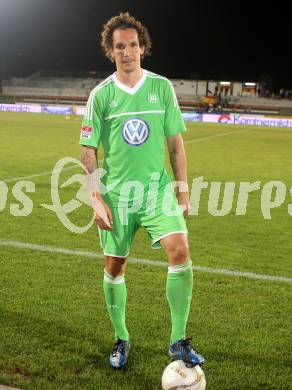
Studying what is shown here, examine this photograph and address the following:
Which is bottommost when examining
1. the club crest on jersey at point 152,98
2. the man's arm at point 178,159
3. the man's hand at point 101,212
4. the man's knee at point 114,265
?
the man's knee at point 114,265

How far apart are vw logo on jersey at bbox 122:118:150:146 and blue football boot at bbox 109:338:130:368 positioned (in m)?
1.26

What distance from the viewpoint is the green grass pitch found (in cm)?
329

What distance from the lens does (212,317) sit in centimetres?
421

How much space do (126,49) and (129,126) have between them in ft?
1.53

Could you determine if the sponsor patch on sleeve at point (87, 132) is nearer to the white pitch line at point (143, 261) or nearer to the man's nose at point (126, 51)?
the man's nose at point (126, 51)

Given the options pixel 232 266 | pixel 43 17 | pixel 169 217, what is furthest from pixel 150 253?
pixel 43 17

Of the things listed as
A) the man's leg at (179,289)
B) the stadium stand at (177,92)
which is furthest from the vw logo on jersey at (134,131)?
the stadium stand at (177,92)

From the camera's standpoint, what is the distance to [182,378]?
300 cm

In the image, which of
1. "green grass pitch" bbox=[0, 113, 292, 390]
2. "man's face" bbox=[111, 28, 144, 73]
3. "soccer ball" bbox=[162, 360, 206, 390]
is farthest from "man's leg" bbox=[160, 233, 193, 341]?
"man's face" bbox=[111, 28, 144, 73]

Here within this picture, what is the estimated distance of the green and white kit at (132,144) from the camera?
128 inches

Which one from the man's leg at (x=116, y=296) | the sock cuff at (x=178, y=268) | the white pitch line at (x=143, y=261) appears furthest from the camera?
the white pitch line at (x=143, y=261)

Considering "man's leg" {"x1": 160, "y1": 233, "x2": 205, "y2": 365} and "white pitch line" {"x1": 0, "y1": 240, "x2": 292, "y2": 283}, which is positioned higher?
"man's leg" {"x1": 160, "y1": 233, "x2": 205, "y2": 365}

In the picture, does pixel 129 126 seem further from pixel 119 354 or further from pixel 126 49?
pixel 119 354

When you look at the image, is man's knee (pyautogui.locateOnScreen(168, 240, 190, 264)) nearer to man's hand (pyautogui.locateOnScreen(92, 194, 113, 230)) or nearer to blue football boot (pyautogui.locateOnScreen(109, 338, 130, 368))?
man's hand (pyautogui.locateOnScreen(92, 194, 113, 230))
